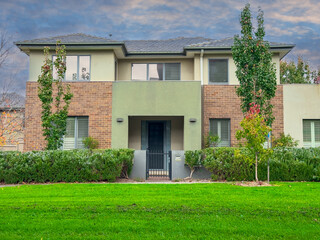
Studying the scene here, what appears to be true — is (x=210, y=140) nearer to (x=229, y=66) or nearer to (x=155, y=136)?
(x=155, y=136)

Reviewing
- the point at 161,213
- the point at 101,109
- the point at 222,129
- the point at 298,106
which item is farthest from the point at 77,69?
the point at 161,213

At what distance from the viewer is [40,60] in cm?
1889

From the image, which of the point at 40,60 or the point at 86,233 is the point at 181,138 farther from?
the point at 86,233

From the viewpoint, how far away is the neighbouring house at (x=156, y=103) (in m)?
17.7

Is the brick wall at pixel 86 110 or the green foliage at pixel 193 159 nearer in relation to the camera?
the green foliage at pixel 193 159

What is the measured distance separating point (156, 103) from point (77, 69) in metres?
4.59

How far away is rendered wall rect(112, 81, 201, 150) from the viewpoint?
17.6 metres

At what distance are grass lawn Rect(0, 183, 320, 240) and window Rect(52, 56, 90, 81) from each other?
866cm

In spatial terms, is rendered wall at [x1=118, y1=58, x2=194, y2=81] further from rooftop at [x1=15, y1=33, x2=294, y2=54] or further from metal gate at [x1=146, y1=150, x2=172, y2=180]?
metal gate at [x1=146, y1=150, x2=172, y2=180]

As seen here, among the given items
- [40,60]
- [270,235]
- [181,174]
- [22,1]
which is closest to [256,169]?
[181,174]

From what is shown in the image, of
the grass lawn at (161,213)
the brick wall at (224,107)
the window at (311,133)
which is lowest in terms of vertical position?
the grass lawn at (161,213)

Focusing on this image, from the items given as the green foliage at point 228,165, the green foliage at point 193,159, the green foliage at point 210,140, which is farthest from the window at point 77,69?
the green foliage at point 228,165

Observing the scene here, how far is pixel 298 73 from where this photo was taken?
29953 mm

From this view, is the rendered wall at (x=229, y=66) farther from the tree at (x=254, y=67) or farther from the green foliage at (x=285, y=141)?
the green foliage at (x=285, y=141)
